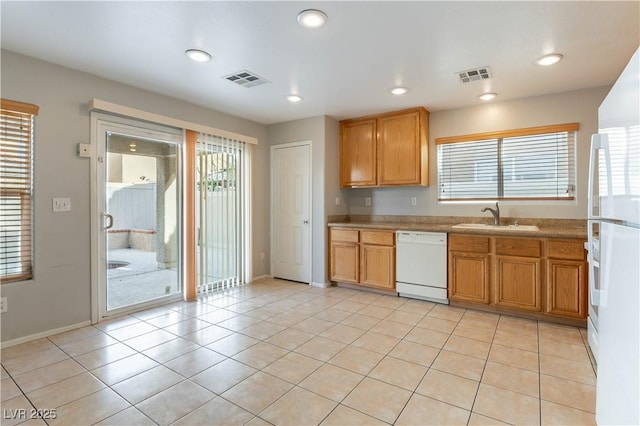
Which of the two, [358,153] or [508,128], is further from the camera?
[358,153]

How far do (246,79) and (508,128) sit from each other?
10.2ft

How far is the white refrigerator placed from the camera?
1.12 meters

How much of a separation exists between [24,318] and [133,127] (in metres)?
2.01

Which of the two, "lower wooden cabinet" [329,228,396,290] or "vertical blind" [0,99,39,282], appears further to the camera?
"lower wooden cabinet" [329,228,396,290]

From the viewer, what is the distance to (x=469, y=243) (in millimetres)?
3463

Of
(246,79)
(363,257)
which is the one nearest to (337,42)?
(246,79)

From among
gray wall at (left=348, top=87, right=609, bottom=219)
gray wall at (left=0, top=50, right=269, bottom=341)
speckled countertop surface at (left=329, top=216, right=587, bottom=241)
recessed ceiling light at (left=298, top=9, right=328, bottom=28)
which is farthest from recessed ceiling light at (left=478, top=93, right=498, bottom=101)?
gray wall at (left=0, top=50, right=269, bottom=341)

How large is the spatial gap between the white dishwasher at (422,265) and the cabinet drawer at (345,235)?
0.61 m

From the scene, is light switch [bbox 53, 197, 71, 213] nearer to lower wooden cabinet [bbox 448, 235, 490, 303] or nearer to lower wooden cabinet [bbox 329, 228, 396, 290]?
lower wooden cabinet [bbox 329, 228, 396, 290]

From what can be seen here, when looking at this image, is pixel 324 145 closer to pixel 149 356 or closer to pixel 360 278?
pixel 360 278

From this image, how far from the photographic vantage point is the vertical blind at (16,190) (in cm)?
255

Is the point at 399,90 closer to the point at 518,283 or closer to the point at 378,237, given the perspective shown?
the point at 378,237

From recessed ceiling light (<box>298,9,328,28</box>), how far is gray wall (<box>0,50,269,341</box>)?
2223mm

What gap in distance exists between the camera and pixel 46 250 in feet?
9.02
